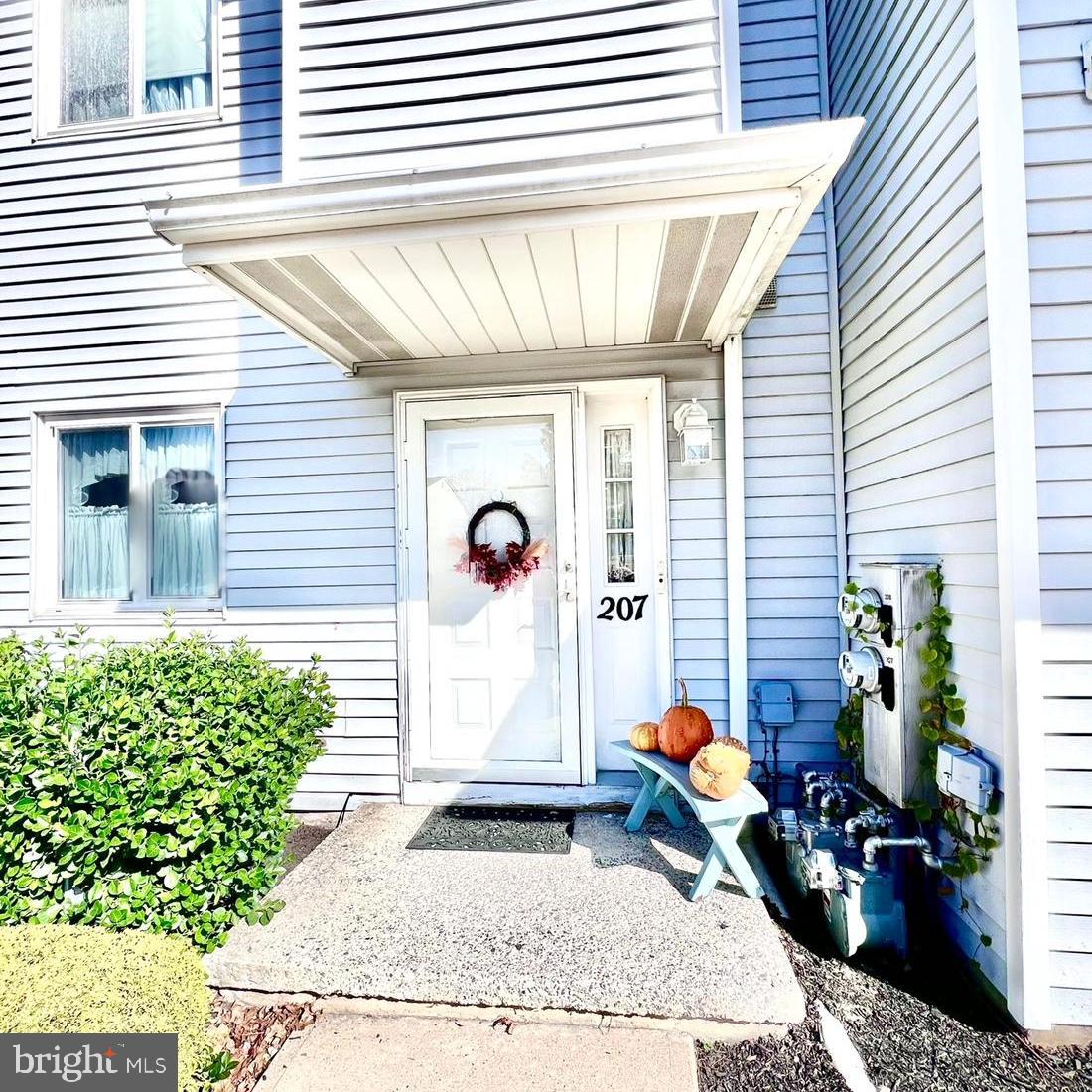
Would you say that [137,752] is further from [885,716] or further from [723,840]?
[885,716]

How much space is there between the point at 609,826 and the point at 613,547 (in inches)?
53.4

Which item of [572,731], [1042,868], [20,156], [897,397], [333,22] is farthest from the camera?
[20,156]

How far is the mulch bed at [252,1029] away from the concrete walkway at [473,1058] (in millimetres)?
48

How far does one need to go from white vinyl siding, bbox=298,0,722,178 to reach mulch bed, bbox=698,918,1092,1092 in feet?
10.2

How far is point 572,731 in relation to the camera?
323 centimetres

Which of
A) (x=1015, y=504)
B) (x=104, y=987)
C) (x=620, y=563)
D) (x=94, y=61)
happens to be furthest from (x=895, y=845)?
(x=94, y=61)

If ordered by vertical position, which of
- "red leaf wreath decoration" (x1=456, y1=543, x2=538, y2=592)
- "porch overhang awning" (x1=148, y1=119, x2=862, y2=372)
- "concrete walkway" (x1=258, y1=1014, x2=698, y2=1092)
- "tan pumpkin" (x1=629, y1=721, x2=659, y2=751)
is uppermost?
"porch overhang awning" (x1=148, y1=119, x2=862, y2=372)

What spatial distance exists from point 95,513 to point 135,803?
95.4 inches

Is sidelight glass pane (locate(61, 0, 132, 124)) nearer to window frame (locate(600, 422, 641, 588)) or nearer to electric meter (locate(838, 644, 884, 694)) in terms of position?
window frame (locate(600, 422, 641, 588))

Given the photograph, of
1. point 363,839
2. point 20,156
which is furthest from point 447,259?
point 20,156

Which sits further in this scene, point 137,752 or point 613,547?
point 613,547

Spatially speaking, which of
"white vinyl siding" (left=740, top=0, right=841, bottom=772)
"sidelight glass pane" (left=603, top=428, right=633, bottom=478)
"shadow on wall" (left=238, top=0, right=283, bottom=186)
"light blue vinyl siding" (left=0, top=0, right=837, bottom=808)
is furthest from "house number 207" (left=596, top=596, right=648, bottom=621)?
"shadow on wall" (left=238, top=0, right=283, bottom=186)

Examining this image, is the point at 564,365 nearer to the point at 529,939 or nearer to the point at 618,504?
the point at 618,504

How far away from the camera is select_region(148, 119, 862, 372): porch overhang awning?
6.07ft
